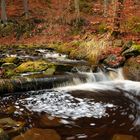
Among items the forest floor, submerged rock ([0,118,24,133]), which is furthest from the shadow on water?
the forest floor

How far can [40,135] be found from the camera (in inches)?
268

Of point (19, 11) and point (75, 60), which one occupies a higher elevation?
point (19, 11)

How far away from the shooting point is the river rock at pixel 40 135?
6.64m

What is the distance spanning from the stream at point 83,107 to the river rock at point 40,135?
17 centimetres

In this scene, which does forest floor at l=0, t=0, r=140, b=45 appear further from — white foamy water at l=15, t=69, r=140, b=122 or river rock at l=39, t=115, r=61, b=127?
river rock at l=39, t=115, r=61, b=127

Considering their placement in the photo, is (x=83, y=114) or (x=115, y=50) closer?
(x=83, y=114)

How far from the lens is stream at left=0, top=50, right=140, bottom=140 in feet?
23.8

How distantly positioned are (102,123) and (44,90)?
12.7ft

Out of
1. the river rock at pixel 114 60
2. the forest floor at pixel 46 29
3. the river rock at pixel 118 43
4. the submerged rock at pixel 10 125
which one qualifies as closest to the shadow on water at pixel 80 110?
the submerged rock at pixel 10 125

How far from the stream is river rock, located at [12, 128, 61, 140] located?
0.17m

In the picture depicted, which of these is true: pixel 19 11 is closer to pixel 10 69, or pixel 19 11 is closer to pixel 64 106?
pixel 10 69

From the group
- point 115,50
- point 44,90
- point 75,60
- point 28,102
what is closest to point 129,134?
point 28,102

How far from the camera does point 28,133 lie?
22.6 feet

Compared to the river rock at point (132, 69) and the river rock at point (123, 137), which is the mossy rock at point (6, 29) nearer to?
the river rock at point (132, 69)
